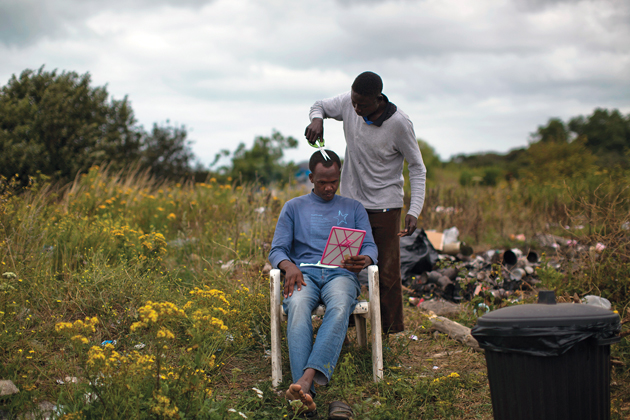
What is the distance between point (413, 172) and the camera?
3891 millimetres

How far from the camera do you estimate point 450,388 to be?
3.08 metres

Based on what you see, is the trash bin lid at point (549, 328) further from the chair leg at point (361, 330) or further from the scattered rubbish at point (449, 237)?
the scattered rubbish at point (449, 237)

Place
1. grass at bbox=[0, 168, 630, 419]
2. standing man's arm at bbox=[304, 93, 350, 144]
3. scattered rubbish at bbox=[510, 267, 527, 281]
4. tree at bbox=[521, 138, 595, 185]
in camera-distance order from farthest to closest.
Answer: tree at bbox=[521, 138, 595, 185] → scattered rubbish at bbox=[510, 267, 527, 281] → standing man's arm at bbox=[304, 93, 350, 144] → grass at bbox=[0, 168, 630, 419]

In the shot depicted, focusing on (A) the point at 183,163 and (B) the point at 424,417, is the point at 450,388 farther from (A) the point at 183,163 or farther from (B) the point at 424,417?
(A) the point at 183,163

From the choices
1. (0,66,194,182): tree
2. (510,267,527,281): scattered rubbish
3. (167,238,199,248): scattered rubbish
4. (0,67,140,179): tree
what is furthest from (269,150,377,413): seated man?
(0,67,140,179): tree

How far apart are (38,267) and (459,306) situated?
4.02 meters

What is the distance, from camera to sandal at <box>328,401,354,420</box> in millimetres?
2689

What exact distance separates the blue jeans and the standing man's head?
1.18 m

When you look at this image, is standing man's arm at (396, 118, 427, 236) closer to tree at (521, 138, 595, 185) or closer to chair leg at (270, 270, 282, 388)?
chair leg at (270, 270, 282, 388)

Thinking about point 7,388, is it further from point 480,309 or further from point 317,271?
point 480,309

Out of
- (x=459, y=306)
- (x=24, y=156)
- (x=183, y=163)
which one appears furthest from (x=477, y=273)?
(x=183, y=163)

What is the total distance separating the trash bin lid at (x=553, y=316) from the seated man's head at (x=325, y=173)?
1.55 m

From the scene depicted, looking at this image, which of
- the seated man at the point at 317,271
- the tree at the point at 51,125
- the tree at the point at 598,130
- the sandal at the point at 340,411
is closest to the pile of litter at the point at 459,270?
the seated man at the point at 317,271

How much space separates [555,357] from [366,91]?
210 centimetres
